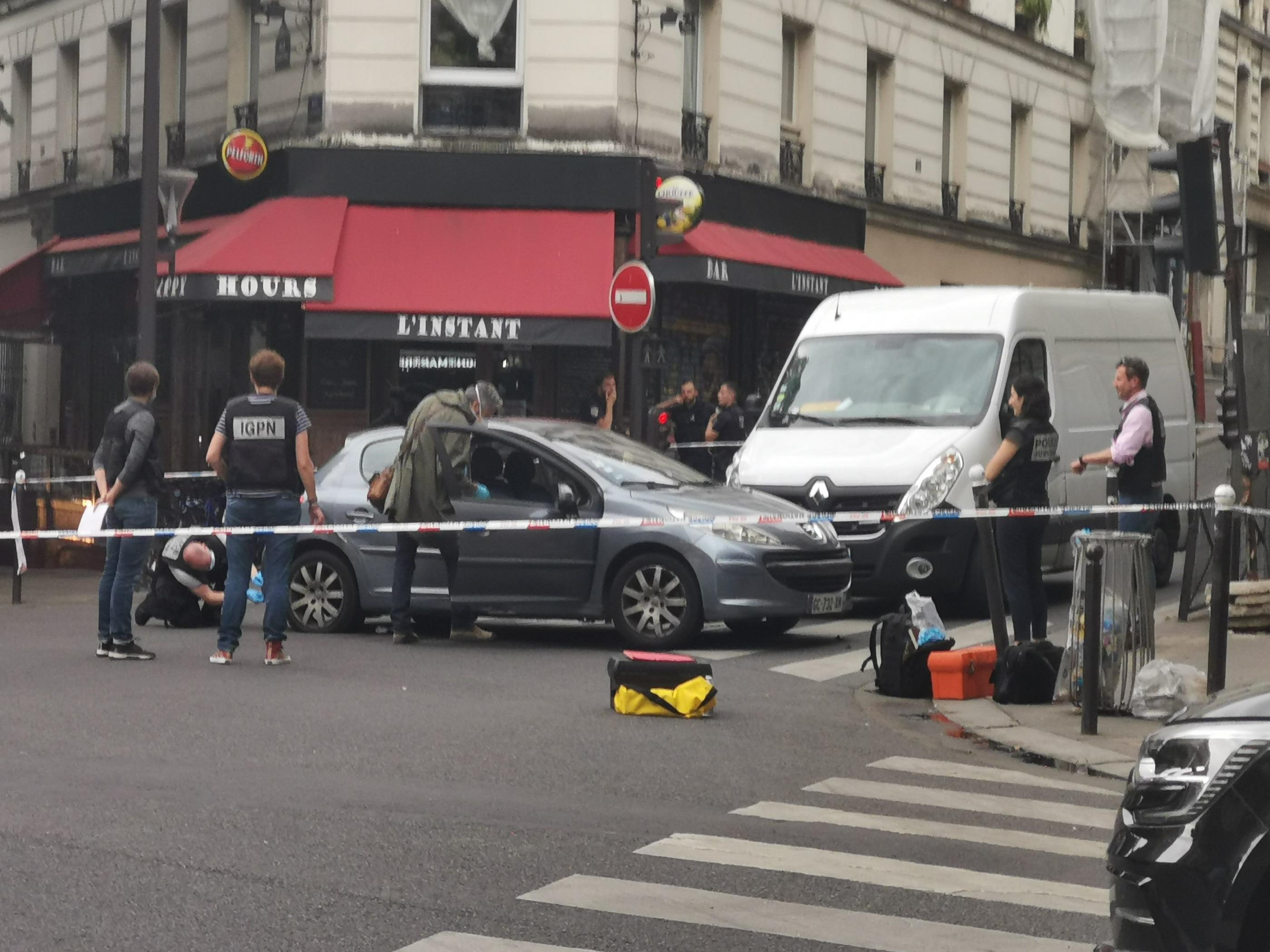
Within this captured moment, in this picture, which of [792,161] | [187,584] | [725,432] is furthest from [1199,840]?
[792,161]

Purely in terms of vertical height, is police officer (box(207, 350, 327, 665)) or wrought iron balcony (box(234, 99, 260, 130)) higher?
wrought iron balcony (box(234, 99, 260, 130))

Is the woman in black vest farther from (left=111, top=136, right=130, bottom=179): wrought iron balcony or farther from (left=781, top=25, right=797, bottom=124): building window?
(left=111, top=136, right=130, bottom=179): wrought iron balcony

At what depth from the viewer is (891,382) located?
15680mm

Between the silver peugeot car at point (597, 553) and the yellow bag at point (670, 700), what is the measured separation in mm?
2729

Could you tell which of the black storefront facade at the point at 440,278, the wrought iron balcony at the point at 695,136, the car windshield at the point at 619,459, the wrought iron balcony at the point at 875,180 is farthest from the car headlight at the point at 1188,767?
the wrought iron balcony at the point at 875,180

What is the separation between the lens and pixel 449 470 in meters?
13.3

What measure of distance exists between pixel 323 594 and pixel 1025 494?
16.0 ft

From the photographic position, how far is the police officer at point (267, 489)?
12.0m

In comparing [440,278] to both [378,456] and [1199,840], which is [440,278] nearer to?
[378,456]

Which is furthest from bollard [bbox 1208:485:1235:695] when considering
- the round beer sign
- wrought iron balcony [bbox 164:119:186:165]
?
wrought iron balcony [bbox 164:119:186:165]

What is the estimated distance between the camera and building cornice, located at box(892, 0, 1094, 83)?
29156 millimetres

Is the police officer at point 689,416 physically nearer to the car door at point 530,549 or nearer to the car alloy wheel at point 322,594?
the car alloy wheel at point 322,594

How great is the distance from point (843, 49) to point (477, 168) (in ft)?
22.1

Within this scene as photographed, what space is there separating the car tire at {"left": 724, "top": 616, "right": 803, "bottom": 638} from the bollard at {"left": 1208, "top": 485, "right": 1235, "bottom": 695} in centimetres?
417
